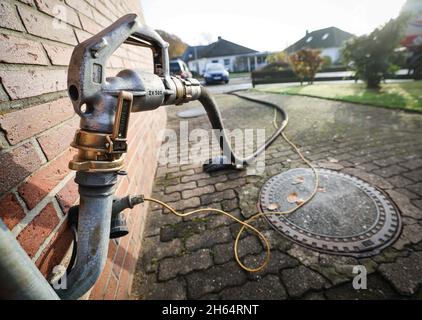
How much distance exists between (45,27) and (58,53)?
12 centimetres

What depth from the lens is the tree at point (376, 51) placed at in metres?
8.09

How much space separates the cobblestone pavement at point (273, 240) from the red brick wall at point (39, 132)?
1.60 feet

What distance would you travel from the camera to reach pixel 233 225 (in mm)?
2020

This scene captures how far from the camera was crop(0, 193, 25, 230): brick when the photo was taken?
705mm

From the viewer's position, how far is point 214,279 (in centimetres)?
156

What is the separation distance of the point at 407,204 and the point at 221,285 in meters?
1.90

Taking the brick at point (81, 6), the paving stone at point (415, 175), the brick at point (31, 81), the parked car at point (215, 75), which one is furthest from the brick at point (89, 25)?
the parked car at point (215, 75)

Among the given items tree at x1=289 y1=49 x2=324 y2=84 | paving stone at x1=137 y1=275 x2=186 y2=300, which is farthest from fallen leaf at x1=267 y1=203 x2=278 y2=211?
tree at x1=289 y1=49 x2=324 y2=84

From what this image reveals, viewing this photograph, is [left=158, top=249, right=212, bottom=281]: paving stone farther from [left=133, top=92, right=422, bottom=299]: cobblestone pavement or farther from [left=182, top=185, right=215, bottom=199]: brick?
[left=182, top=185, right=215, bottom=199]: brick

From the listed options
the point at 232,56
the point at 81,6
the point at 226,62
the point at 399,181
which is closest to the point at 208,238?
the point at 81,6

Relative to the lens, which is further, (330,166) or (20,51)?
(330,166)

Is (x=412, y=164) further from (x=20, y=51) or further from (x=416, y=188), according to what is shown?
(x=20, y=51)

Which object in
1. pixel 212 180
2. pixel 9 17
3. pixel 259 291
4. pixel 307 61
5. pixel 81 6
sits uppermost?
pixel 307 61
